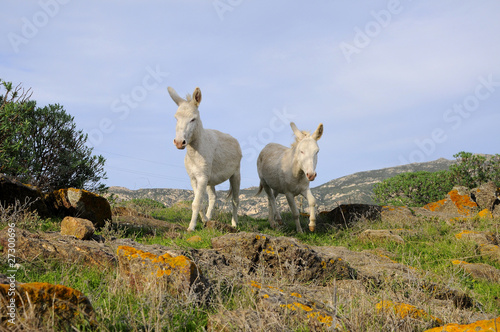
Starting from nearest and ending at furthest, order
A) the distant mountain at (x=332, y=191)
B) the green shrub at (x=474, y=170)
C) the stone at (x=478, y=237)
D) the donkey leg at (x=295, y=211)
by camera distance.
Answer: the stone at (x=478, y=237)
the donkey leg at (x=295, y=211)
the green shrub at (x=474, y=170)
the distant mountain at (x=332, y=191)

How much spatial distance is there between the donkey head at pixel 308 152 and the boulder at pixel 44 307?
723 centimetres

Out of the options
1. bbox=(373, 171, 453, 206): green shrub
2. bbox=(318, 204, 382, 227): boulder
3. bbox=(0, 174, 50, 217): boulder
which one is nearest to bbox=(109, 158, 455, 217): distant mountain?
bbox=(373, 171, 453, 206): green shrub

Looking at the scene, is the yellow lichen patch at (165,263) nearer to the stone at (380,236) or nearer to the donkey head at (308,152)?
the donkey head at (308,152)

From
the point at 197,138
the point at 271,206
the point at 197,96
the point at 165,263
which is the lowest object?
the point at 165,263

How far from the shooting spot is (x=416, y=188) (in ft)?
58.9

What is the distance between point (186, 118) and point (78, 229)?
3.64 meters

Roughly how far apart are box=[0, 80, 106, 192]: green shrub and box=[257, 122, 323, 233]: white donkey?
5356 millimetres

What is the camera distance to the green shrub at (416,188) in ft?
57.2

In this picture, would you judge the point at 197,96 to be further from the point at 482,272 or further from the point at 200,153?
the point at 482,272

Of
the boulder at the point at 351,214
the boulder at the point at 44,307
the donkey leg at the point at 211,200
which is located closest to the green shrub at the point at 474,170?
the boulder at the point at 351,214

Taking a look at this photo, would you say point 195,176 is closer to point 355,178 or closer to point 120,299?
point 120,299

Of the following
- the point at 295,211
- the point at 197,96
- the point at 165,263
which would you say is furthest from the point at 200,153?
the point at 165,263

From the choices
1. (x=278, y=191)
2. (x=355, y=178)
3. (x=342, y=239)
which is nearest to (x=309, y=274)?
(x=342, y=239)

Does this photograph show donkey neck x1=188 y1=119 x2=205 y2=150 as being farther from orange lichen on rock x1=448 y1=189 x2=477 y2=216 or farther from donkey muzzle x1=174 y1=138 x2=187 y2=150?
orange lichen on rock x1=448 y1=189 x2=477 y2=216
